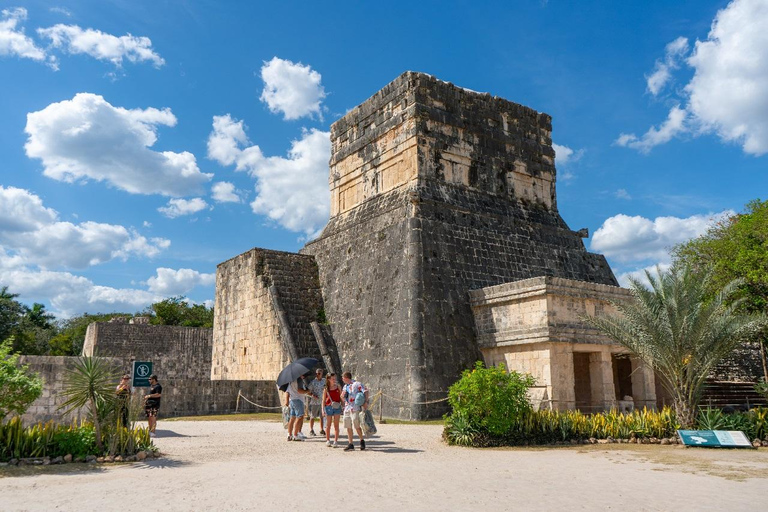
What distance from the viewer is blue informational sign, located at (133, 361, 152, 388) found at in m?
13.9

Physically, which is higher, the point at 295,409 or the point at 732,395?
the point at 732,395

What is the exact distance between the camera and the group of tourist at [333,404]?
9.48 m

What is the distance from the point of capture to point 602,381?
1401 centimetres

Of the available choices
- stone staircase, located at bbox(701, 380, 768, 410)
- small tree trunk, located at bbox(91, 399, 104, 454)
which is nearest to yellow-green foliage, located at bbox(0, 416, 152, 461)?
small tree trunk, located at bbox(91, 399, 104, 454)

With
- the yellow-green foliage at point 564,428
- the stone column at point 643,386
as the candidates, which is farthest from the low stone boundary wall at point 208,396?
the stone column at point 643,386

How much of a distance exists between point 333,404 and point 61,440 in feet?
13.2

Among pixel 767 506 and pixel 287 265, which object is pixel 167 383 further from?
pixel 767 506

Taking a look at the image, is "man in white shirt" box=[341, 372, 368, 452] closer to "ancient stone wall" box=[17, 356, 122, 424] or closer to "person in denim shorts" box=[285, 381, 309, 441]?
"person in denim shorts" box=[285, 381, 309, 441]

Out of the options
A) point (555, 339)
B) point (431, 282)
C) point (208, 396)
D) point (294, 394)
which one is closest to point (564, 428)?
point (555, 339)

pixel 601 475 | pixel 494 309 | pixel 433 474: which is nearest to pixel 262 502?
pixel 433 474

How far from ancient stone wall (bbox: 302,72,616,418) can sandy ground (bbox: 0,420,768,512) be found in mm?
5177

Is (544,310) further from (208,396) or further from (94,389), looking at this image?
(94,389)

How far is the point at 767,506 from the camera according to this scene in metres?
5.79

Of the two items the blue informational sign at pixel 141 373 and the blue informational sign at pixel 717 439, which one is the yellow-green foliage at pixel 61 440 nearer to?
the blue informational sign at pixel 141 373
